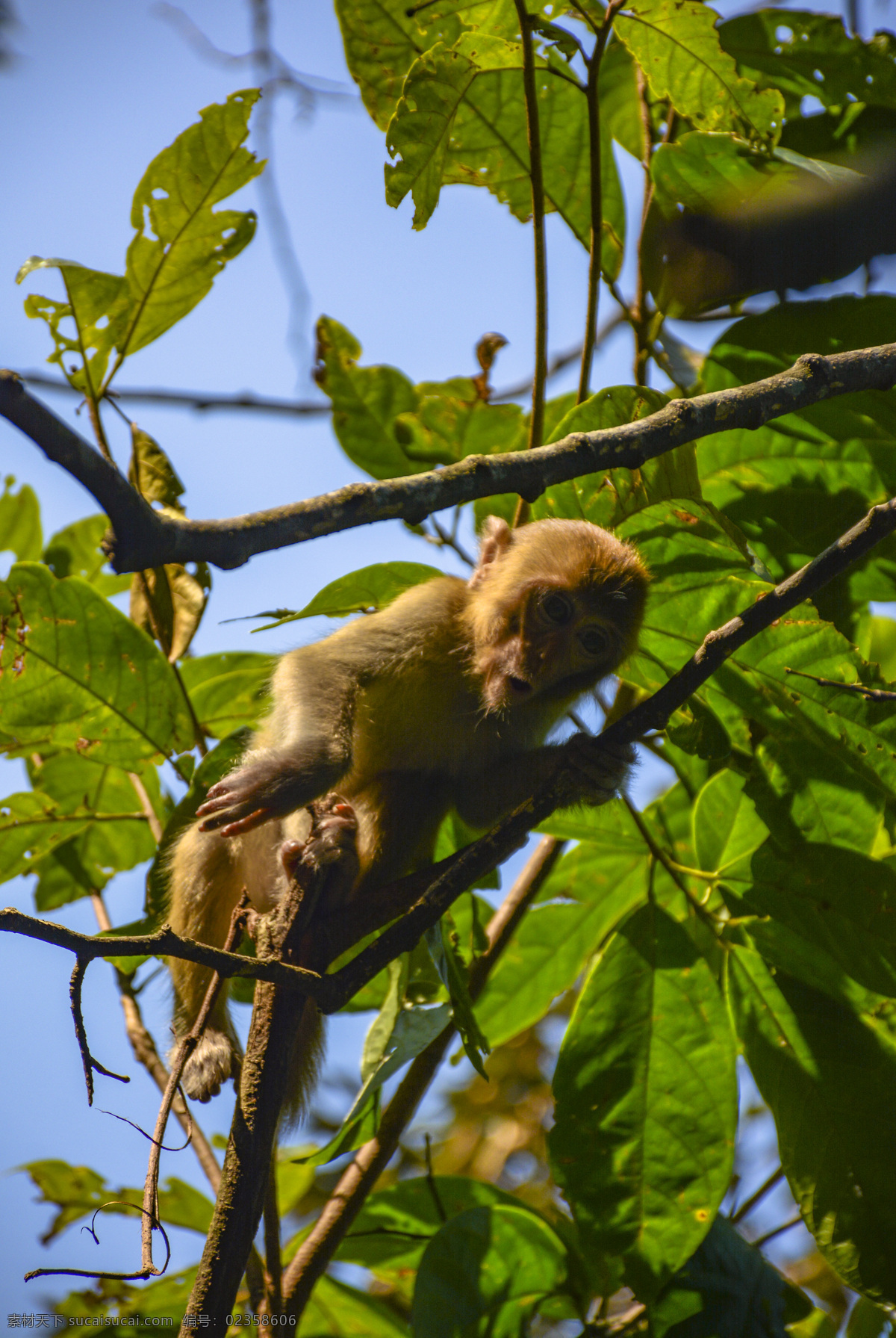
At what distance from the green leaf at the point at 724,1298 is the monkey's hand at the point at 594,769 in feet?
3.52

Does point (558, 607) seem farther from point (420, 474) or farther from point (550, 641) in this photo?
point (420, 474)

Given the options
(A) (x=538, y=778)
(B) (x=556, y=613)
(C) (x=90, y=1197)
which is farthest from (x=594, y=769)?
(C) (x=90, y=1197)

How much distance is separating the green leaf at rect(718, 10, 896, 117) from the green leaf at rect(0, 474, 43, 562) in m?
2.61

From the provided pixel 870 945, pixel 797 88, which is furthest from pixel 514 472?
pixel 797 88

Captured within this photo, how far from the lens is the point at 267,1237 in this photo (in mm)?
2236

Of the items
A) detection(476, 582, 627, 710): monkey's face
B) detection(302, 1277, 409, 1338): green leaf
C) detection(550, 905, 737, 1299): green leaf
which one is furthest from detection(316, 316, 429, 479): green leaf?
detection(302, 1277, 409, 1338): green leaf

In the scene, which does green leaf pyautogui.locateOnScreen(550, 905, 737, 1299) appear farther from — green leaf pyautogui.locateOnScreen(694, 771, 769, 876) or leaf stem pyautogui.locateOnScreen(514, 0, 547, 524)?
leaf stem pyautogui.locateOnScreen(514, 0, 547, 524)

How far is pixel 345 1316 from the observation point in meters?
2.78

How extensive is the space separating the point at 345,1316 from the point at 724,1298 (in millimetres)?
1075

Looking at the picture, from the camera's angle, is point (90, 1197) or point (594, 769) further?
point (90, 1197)

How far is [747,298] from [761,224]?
218 millimetres

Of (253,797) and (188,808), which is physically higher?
(188,808)

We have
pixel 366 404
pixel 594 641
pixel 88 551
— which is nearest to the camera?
pixel 594 641

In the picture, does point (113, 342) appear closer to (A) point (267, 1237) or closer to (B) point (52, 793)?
(B) point (52, 793)
